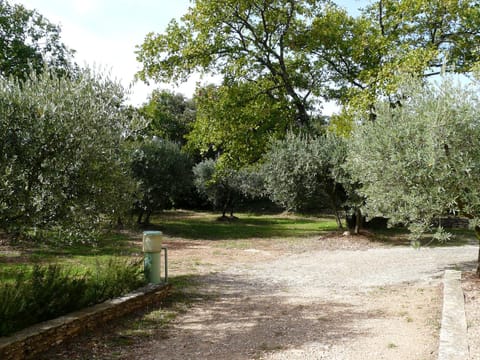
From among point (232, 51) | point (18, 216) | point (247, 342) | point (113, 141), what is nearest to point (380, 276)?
point (247, 342)

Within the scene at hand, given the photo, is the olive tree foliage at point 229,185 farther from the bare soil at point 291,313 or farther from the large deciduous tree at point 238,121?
the bare soil at point 291,313

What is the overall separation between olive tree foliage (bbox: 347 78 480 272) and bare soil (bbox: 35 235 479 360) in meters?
1.81

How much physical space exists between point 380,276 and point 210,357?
6638mm

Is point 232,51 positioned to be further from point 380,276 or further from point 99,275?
point 99,275

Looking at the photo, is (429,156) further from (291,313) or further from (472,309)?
(291,313)

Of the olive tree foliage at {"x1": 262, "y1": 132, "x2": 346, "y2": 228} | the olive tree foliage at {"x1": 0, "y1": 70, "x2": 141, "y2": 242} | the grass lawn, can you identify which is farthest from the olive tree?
the olive tree foliage at {"x1": 0, "y1": 70, "x2": 141, "y2": 242}

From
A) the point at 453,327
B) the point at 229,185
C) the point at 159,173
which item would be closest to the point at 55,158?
the point at 453,327

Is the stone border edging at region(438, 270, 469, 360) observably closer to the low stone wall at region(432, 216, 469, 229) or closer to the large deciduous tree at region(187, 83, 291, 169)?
the large deciduous tree at region(187, 83, 291, 169)

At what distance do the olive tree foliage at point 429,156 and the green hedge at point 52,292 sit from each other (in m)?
5.52

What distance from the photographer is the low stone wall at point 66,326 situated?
4715 mm

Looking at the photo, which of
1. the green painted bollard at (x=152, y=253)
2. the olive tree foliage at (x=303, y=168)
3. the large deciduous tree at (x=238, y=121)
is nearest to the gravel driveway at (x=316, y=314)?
the green painted bollard at (x=152, y=253)

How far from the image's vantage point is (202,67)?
64.3ft

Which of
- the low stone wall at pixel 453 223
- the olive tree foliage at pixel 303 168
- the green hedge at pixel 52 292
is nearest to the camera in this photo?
the green hedge at pixel 52 292

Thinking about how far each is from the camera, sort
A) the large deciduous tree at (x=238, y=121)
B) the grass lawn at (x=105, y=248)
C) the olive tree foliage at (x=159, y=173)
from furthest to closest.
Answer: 1. the olive tree foliage at (x=159, y=173)
2. the large deciduous tree at (x=238, y=121)
3. the grass lawn at (x=105, y=248)
